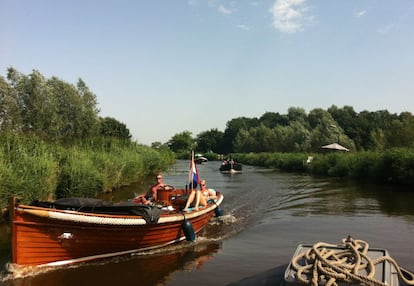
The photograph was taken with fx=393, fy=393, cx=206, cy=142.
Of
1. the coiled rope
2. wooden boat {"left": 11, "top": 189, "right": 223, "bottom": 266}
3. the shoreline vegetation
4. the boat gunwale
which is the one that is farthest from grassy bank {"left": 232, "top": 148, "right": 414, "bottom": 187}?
the coiled rope

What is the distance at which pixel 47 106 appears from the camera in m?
39.6

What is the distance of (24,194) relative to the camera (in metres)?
11.0

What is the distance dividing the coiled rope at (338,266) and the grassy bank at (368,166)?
18.0 metres

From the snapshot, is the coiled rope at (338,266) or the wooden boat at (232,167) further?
the wooden boat at (232,167)

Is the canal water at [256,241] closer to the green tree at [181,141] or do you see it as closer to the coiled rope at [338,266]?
the coiled rope at [338,266]

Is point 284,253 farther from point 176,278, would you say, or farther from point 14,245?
point 14,245

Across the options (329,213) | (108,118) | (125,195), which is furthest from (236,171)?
(108,118)

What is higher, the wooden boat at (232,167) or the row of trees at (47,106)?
the row of trees at (47,106)

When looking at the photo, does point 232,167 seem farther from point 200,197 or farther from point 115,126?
point 115,126

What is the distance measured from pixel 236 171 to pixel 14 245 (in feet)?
103

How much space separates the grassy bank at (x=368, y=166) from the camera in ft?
67.2

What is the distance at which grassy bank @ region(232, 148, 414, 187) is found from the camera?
Result: 67.2ft

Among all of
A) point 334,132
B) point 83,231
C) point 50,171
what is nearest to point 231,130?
point 334,132

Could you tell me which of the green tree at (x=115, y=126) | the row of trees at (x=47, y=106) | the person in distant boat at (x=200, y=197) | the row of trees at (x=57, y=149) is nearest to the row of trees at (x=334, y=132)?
the row of trees at (x=47, y=106)
